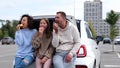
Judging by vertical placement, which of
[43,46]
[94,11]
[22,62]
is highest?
[43,46]

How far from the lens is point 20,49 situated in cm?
711

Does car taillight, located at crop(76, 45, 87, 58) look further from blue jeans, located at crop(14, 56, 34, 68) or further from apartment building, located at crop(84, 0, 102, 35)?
apartment building, located at crop(84, 0, 102, 35)

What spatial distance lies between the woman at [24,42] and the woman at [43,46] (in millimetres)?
132

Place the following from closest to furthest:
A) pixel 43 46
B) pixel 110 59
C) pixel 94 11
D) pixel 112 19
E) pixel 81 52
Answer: pixel 43 46, pixel 81 52, pixel 110 59, pixel 112 19, pixel 94 11

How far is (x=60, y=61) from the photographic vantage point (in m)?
6.88

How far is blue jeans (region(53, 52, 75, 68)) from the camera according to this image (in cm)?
687

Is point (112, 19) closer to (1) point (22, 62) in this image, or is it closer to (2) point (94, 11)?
(1) point (22, 62)

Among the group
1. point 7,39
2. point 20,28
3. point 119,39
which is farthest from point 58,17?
point 7,39

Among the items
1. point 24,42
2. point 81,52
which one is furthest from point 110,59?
point 24,42

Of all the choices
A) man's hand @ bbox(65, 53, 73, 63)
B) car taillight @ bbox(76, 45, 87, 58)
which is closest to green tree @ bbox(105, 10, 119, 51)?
car taillight @ bbox(76, 45, 87, 58)

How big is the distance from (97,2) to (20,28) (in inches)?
3294

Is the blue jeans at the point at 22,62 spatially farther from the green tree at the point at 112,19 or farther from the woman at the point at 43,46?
the green tree at the point at 112,19

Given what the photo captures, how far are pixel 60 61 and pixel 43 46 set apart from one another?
1.36ft

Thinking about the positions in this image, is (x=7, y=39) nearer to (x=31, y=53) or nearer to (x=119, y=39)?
(x=119, y=39)
